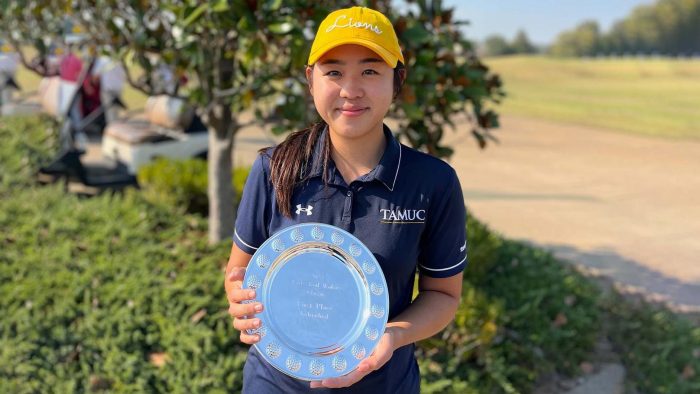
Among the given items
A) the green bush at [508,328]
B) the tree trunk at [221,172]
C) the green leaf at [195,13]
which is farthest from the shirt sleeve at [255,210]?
the tree trunk at [221,172]

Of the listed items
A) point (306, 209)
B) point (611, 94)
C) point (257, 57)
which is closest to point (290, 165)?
point (306, 209)

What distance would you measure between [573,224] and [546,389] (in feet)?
12.4

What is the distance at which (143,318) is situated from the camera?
374 cm

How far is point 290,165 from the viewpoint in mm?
1751

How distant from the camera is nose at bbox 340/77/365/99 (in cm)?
164

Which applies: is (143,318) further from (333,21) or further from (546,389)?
(333,21)

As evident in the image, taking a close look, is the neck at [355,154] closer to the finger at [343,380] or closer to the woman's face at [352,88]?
the woman's face at [352,88]

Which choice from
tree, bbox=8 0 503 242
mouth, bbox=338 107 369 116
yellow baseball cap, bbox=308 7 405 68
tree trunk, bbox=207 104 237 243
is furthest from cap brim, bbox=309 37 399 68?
tree trunk, bbox=207 104 237 243

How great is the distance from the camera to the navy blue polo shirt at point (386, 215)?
5.64 feet

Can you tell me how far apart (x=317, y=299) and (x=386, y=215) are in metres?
0.26

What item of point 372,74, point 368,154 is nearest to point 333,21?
point 372,74

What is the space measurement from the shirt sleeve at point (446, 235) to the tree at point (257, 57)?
1589 mm

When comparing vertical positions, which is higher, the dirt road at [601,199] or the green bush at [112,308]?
the green bush at [112,308]

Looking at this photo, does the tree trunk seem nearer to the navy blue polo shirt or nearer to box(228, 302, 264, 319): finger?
the navy blue polo shirt
